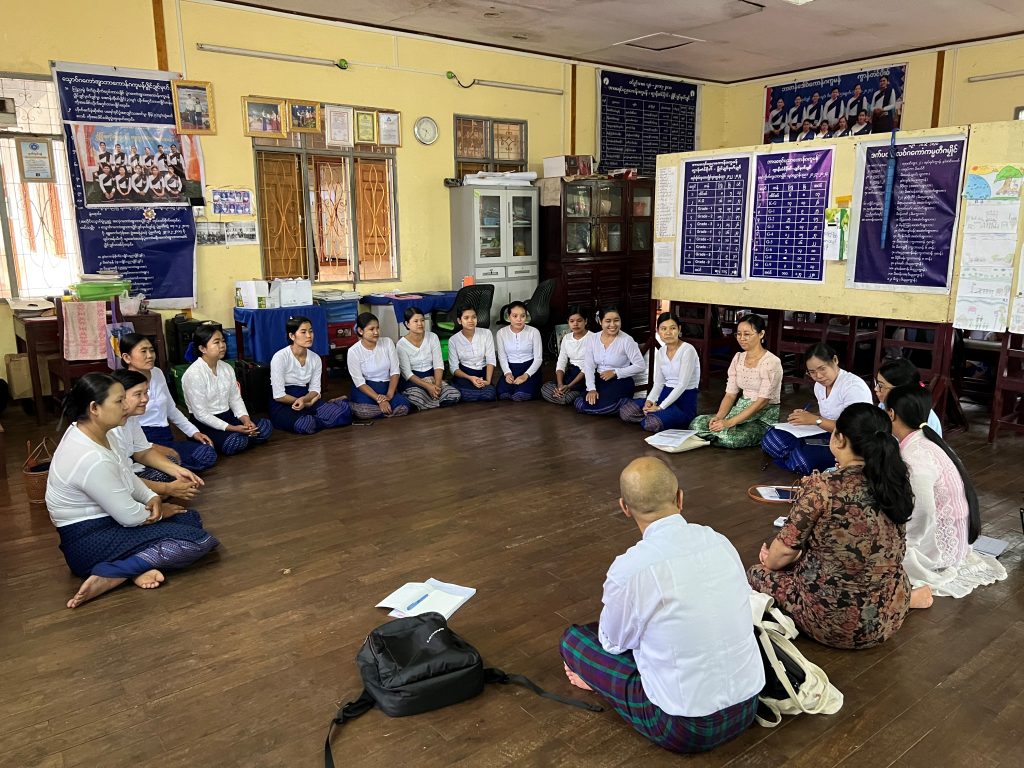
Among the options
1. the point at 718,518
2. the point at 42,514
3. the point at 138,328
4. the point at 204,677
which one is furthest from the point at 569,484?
the point at 138,328

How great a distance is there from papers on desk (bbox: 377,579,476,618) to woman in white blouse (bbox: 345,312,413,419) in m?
2.96

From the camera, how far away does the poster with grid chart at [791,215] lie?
584 cm

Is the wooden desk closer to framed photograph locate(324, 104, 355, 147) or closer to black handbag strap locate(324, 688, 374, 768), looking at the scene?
framed photograph locate(324, 104, 355, 147)

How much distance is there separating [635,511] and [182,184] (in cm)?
609

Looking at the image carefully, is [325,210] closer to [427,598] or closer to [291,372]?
[291,372]

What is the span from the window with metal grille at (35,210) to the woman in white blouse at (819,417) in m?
5.71

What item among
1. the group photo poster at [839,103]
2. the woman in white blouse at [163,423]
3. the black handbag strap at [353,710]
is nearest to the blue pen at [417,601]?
the black handbag strap at [353,710]

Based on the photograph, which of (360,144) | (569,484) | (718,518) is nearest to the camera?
(718,518)

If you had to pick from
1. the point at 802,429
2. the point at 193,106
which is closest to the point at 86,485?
the point at 802,429

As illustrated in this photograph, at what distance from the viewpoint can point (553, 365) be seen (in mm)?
8320

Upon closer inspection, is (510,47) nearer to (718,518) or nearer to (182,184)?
(182,184)

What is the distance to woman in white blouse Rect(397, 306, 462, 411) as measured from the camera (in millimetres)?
6414

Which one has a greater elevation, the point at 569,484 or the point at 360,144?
the point at 360,144

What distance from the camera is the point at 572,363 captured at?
6.62 meters
